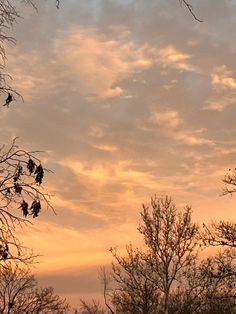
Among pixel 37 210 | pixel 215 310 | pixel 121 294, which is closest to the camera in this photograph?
pixel 37 210

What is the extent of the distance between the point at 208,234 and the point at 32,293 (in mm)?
33447

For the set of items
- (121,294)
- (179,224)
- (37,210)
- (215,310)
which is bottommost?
(37,210)

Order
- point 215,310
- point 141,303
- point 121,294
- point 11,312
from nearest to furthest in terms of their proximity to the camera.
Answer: point 215,310, point 141,303, point 121,294, point 11,312

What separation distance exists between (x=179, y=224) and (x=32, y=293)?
24481mm

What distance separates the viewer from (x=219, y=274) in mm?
27203

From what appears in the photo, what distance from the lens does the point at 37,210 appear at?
20.8 feet

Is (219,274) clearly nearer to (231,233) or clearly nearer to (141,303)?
(231,233)

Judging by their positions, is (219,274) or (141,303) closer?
(219,274)

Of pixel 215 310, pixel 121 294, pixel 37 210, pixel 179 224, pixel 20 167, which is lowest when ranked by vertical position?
pixel 37 210

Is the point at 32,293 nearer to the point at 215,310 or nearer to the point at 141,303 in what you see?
the point at 141,303

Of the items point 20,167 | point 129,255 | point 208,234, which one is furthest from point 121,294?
point 20,167

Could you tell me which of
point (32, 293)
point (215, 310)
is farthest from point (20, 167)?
point (32, 293)

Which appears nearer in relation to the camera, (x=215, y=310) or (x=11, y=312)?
(x=215, y=310)

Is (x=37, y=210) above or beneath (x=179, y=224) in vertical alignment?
beneath
